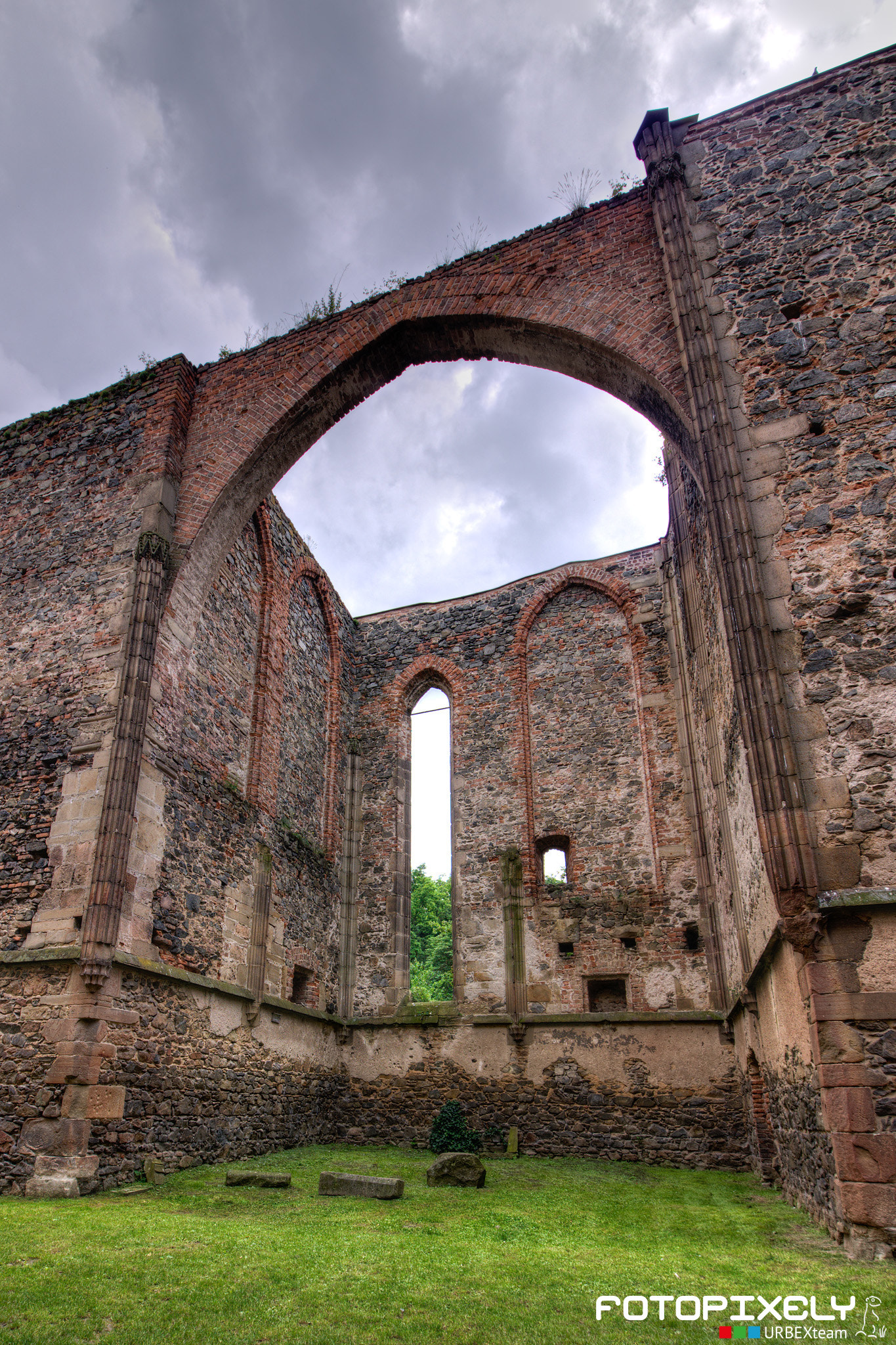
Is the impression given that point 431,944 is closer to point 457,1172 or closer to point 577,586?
point 577,586

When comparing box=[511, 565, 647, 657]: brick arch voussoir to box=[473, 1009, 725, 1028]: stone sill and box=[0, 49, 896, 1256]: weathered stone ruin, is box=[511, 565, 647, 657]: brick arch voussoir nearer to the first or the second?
box=[0, 49, 896, 1256]: weathered stone ruin

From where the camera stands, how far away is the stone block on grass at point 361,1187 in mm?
6703

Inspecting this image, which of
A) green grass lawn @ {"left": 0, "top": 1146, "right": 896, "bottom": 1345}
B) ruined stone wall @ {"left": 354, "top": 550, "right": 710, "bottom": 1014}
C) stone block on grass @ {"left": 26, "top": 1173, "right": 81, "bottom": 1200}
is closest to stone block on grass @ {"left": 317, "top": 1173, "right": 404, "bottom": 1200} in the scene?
green grass lawn @ {"left": 0, "top": 1146, "right": 896, "bottom": 1345}

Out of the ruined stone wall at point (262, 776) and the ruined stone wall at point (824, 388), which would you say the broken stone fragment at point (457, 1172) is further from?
the ruined stone wall at point (824, 388)

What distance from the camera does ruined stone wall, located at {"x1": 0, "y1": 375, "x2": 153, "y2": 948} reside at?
7.86 m

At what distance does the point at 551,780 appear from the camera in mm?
12586

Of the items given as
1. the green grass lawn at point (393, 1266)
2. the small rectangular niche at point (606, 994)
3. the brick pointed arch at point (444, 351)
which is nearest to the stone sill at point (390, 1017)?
the small rectangular niche at point (606, 994)

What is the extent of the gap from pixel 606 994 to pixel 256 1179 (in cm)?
554

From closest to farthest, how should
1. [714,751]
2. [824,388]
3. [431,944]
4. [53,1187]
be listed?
[53,1187] < [824,388] < [714,751] < [431,944]

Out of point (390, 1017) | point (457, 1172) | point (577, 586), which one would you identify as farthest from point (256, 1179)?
point (577, 586)

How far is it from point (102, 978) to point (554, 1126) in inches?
246

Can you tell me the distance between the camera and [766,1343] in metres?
3.27

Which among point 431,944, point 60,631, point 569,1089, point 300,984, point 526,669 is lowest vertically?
point 569,1089

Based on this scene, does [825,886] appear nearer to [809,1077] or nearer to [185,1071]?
[809,1077]
